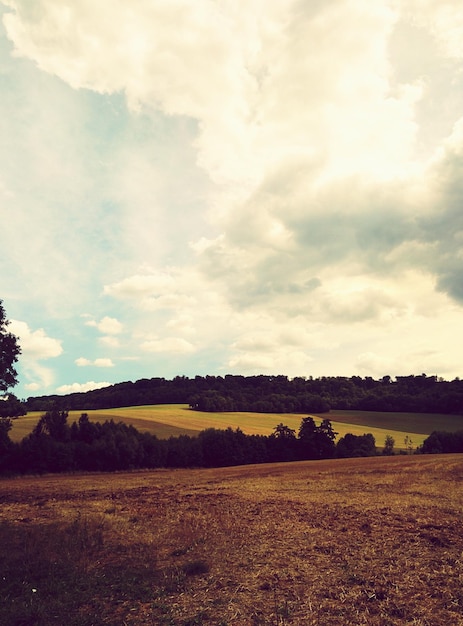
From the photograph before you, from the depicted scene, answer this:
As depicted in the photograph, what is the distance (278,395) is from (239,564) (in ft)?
484

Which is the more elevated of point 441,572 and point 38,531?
point 441,572

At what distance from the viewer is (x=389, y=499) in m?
25.2

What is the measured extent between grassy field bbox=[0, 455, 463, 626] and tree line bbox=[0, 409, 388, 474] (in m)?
28.2

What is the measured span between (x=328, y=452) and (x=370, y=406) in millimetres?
70846

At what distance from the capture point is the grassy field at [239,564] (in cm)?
959

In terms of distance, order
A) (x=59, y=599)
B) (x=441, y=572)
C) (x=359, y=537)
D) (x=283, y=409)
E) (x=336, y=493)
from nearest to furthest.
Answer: (x=59, y=599)
(x=441, y=572)
(x=359, y=537)
(x=336, y=493)
(x=283, y=409)

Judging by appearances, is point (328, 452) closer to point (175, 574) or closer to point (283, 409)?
point (283, 409)

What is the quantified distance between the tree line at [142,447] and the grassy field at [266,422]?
33.6 feet

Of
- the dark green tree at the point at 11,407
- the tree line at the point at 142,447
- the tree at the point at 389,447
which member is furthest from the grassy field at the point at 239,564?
the tree at the point at 389,447

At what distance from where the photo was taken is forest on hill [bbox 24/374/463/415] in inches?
5664

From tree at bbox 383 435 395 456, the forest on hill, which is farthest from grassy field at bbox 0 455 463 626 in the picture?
the forest on hill

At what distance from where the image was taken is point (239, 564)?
43.5ft

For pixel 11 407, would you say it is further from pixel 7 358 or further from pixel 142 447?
pixel 142 447

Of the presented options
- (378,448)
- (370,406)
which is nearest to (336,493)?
(378,448)
